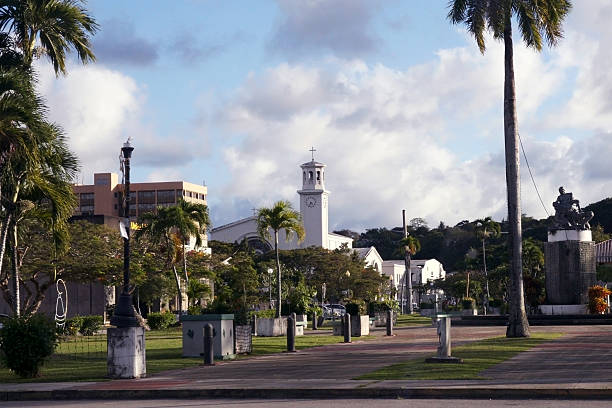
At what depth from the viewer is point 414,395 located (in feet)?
52.3

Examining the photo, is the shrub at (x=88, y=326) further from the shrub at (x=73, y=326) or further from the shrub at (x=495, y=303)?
the shrub at (x=495, y=303)

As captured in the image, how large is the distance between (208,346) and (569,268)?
28.8 metres

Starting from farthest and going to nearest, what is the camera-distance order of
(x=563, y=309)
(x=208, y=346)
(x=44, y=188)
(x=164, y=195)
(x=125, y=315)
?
(x=164, y=195)
(x=563, y=309)
(x=44, y=188)
(x=208, y=346)
(x=125, y=315)

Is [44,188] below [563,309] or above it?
above

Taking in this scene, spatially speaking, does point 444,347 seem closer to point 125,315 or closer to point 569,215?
point 125,315

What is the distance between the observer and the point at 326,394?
1627cm

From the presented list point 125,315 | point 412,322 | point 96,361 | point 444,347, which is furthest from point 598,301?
point 125,315

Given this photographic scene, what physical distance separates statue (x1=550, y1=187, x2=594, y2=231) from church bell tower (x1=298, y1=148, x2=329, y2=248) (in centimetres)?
8537

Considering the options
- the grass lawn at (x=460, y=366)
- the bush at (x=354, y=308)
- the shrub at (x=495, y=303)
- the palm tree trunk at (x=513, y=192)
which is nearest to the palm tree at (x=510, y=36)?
the palm tree trunk at (x=513, y=192)

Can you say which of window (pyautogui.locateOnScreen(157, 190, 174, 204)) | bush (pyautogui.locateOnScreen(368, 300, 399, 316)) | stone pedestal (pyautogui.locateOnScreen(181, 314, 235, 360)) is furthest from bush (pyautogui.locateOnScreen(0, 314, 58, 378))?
window (pyautogui.locateOnScreen(157, 190, 174, 204))

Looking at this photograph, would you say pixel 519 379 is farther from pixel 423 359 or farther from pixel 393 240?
pixel 393 240

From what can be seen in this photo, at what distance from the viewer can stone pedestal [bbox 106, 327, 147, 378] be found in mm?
19625

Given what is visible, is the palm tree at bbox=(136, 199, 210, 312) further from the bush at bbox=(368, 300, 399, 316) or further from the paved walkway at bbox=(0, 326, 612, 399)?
the paved walkway at bbox=(0, 326, 612, 399)

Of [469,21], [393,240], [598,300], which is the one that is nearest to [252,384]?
[469,21]
